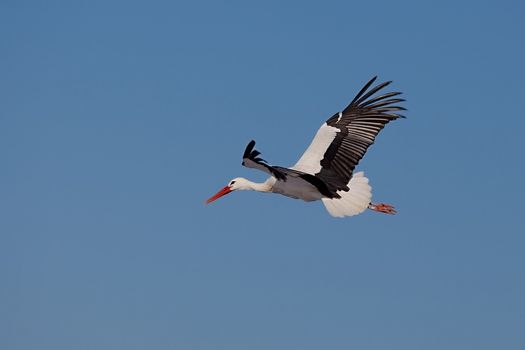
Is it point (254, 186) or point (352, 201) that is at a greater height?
point (254, 186)

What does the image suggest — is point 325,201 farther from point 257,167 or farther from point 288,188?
point 257,167

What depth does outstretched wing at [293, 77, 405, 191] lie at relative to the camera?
68.6ft

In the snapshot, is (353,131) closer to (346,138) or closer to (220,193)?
(346,138)

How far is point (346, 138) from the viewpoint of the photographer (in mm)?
21438

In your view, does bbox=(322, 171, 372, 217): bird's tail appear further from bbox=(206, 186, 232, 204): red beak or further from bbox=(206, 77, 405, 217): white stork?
bbox=(206, 186, 232, 204): red beak

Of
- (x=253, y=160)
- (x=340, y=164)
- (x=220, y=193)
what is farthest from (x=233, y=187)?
(x=253, y=160)

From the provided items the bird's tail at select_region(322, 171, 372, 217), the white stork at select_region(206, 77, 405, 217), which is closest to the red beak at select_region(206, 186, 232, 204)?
the white stork at select_region(206, 77, 405, 217)

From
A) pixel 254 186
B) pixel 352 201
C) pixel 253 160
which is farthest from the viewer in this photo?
pixel 254 186

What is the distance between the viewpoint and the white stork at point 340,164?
65.7ft

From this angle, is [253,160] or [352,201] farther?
[352,201]

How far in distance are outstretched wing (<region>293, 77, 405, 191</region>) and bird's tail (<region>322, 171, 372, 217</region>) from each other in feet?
0.77

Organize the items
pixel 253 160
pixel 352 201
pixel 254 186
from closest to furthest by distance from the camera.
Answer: pixel 253 160, pixel 352 201, pixel 254 186

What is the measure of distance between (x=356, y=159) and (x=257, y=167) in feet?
→ 15.1

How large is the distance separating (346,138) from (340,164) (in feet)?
2.39
